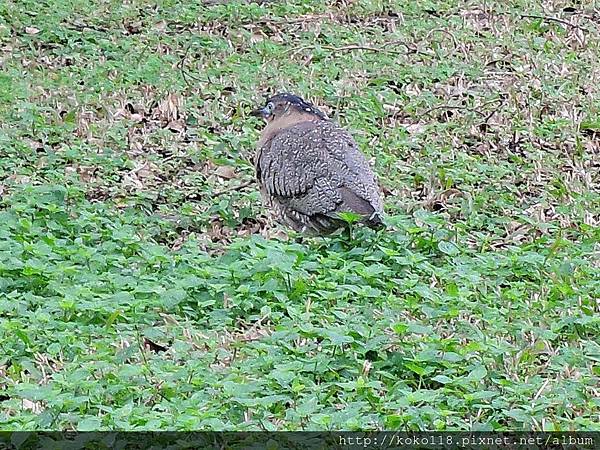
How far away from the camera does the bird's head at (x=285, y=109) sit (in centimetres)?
782

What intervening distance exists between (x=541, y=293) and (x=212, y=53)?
5364 millimetres

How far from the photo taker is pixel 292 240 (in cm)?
730

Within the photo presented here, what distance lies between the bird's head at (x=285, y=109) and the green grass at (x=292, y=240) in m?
0.61

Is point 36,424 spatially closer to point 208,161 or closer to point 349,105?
point 208,161

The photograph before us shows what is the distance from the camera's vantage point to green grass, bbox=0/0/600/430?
5090mm

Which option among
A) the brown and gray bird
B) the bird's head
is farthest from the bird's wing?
the bird's head

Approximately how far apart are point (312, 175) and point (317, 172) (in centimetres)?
3

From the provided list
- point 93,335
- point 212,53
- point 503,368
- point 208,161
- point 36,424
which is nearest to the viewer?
point 36,424

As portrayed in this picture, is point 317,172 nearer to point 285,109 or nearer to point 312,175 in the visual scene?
point 312,175

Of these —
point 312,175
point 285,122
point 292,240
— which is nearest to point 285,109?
point 285,122

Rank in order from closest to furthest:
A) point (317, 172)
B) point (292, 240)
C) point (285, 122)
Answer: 1. point (317, 172)
2. point (292, 240)
3. point (285, 122)

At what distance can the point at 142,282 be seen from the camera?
21.2 feet

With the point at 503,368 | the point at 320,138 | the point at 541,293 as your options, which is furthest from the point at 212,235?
the point at 503,368

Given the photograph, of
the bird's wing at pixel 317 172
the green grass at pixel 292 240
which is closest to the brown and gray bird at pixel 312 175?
the bird's wing at pixel 317 172
